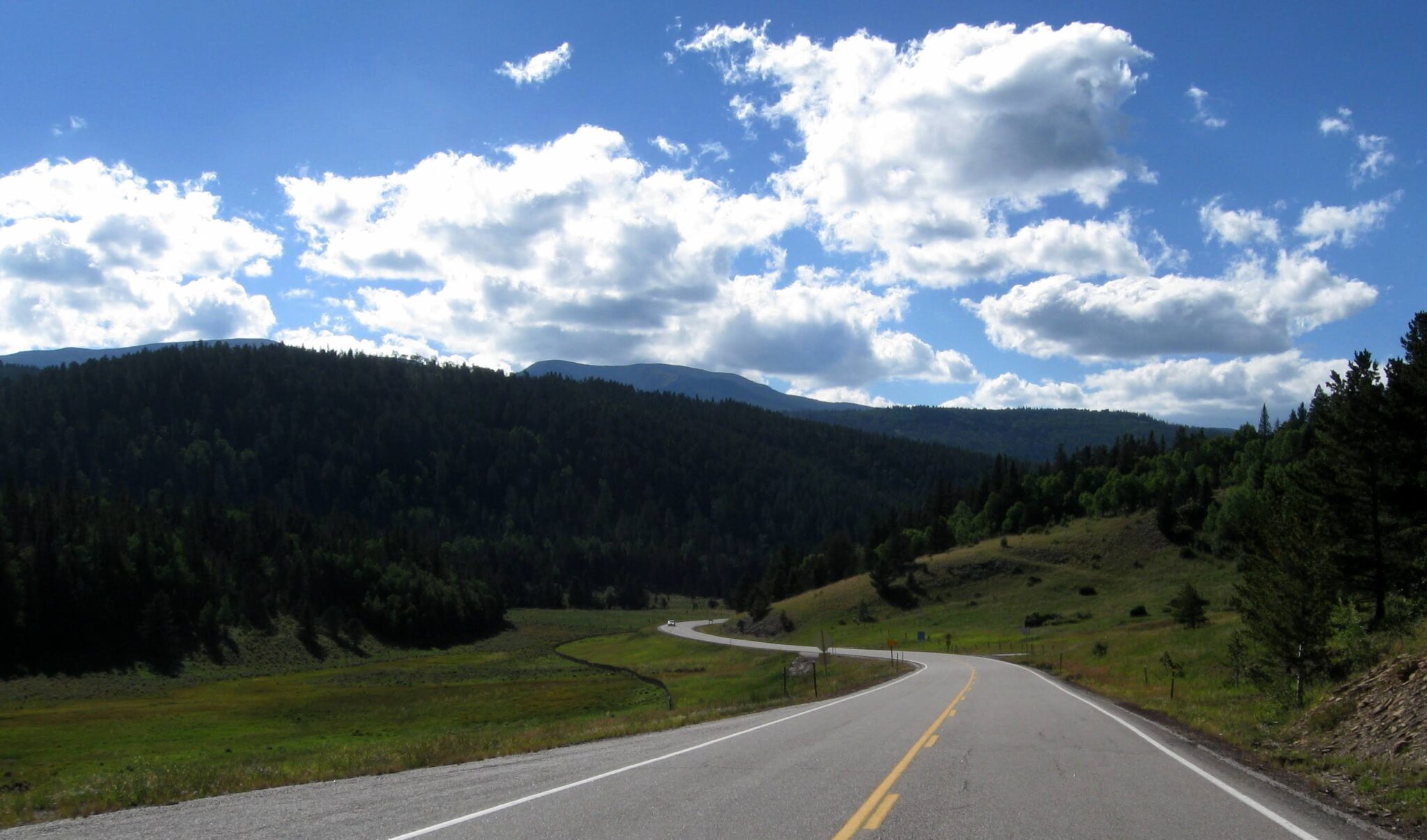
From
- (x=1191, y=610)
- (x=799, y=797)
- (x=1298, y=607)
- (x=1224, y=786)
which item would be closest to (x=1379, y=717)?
(x=1224, y=786)

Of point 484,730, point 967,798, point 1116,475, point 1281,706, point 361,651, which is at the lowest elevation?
point 361,651

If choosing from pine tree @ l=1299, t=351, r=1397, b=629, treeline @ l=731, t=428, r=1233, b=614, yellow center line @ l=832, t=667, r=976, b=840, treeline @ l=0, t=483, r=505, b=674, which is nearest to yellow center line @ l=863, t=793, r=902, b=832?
yellow center line @ l=832, t=667, r=976, b=840

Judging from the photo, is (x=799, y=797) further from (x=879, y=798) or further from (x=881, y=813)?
(x=881, y=813)

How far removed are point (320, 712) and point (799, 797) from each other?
54.0 m

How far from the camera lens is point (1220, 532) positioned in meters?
103

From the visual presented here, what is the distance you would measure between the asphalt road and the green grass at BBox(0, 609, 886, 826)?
204cm

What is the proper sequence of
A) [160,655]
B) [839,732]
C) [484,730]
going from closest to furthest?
[839,732], [484,730], [160,655]

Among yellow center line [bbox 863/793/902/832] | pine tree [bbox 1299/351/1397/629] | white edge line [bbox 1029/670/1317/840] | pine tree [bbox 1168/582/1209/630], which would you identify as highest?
pine tree [bbox 1299/351/1397/629]

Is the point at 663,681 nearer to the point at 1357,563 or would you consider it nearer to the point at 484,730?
the point at 484,730

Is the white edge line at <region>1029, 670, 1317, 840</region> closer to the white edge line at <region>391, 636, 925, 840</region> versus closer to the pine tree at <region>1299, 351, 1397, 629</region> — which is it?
the white edge line at <region>391, 636, 925, 840</region>

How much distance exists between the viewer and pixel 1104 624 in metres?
79.9

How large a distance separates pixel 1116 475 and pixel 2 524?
472 feet

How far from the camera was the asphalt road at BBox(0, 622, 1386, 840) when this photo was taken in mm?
8602

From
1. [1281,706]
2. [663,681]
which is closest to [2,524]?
[663,681]
